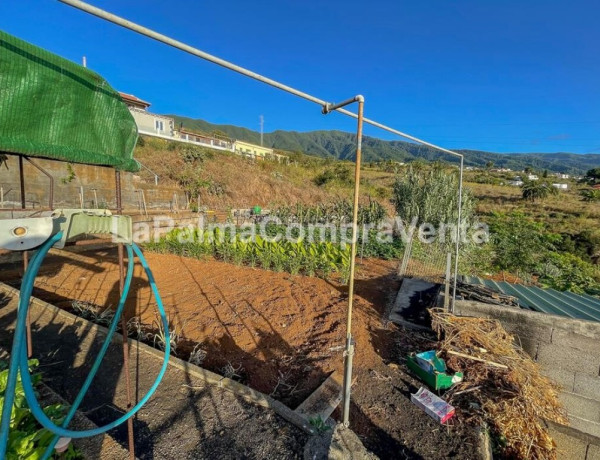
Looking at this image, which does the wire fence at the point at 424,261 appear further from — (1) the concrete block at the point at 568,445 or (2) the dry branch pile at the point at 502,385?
(1) the concrete block at the point at 568,445

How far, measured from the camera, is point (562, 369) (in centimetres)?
303

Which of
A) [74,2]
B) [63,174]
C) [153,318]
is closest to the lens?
[74,2]

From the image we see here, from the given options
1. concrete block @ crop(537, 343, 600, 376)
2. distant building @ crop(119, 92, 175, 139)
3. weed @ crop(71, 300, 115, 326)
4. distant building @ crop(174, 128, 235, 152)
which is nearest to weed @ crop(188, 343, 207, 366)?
weed @ crop(71, 300, 115, 326)

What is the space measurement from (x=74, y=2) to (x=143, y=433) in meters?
2.51

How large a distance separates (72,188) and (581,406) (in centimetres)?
1555

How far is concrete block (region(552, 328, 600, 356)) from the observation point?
289 cm

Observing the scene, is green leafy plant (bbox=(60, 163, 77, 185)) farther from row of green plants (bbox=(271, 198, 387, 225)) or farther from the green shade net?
the green shade net

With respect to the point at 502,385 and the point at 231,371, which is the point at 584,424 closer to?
the point at 502,385

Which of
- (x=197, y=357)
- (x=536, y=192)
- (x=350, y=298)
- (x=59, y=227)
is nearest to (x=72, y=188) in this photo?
(x=197, y=357)

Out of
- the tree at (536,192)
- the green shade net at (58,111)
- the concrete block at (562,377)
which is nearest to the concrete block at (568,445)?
the concrete block at (562,377)

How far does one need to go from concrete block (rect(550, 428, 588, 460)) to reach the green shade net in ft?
13.8

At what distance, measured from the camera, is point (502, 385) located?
2.67 meters

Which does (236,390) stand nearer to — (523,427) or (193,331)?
(193,331)

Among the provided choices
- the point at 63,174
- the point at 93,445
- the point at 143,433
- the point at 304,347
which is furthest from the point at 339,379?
the point at 63,174
